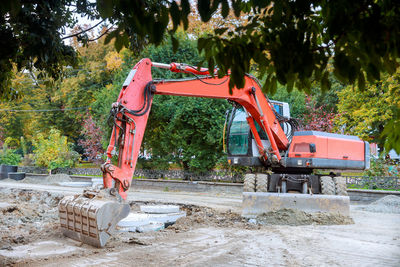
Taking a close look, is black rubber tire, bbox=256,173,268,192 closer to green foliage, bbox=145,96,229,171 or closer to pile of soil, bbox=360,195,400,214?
pile of soil, bbox=360,195,400,214

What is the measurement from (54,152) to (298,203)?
21728 millimetres

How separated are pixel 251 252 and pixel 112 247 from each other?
89.8 inches

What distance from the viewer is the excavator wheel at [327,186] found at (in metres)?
10.7

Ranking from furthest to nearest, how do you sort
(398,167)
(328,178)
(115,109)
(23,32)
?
1. (398,167)
2. (328,178)
3. (115,109)
4. (23,32)

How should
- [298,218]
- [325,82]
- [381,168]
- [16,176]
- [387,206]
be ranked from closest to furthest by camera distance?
1. [325,82]
2. [298,218]
3. [387,206]
4. [381,168]
5. [16,176]

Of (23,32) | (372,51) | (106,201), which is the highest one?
(23,32)

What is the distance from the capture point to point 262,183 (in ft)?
35.5

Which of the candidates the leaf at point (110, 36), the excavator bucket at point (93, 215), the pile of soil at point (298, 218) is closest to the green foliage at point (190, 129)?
the pile of soil at point (298, 218)

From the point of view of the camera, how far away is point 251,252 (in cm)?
649

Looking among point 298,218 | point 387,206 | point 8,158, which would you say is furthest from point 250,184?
point 8,158

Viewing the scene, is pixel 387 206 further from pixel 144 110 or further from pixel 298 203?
pixel 144 110

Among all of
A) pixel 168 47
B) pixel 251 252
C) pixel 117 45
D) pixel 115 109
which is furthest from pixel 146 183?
pixel 117 45

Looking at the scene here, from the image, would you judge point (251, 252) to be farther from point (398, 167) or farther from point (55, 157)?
point (55, 157)

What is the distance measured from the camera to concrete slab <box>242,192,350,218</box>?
10039mm
